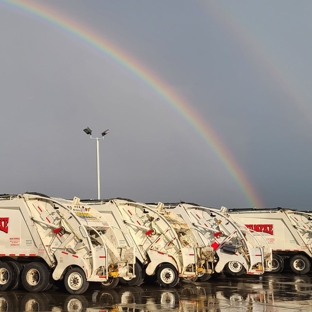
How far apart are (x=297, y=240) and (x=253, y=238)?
5316 millimetres

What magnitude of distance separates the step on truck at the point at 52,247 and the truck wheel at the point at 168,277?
1676mm

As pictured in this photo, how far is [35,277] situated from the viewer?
19.0 meters

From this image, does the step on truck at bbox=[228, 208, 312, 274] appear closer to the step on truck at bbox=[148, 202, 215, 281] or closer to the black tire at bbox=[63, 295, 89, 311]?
the step on truck at bbox=[148, 202, 215, 281]

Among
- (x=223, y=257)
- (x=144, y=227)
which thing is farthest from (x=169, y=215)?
(x=223, y=257)

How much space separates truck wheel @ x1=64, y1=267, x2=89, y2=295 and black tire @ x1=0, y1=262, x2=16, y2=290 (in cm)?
223

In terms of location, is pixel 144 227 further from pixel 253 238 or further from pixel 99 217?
pixel 253 238

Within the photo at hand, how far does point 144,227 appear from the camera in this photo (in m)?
22.1

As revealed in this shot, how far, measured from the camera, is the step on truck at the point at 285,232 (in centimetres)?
2914

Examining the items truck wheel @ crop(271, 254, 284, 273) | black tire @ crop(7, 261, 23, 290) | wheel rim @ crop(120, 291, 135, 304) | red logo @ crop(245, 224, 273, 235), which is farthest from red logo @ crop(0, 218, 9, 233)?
truck wheel @ crop(271, 254, 284, 273)

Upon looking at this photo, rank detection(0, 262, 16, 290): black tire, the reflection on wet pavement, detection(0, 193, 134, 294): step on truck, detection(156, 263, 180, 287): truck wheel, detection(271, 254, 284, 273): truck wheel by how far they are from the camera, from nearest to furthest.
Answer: the reflection on wet pavement, detection(0, 193, 134, 294): step on truck, detection(0, 262, 16, 290): black tire, detection(156, 263, 180, 287): truck wheel, detection(271, 254, 284, 273): truck wheel

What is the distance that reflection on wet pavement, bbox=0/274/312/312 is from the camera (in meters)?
15.6

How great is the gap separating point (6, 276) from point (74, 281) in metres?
2.76

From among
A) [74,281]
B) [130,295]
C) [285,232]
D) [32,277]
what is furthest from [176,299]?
[285,232]

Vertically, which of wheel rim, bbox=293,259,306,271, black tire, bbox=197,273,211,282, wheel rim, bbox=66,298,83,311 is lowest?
wheel rim, bbox=66,298,83,311
